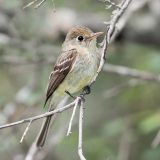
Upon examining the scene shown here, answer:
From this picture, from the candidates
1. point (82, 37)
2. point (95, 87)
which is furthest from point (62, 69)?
point (95, 87)

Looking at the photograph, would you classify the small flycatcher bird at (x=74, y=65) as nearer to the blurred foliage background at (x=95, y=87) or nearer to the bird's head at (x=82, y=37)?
the bird's head at (x=82, y=37)

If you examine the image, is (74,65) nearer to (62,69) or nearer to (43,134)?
(62,69)

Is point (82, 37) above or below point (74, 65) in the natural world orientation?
above

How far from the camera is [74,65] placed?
14.9ft

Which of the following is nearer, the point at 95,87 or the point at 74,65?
the point at 74,65

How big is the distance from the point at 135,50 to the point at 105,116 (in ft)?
2.31

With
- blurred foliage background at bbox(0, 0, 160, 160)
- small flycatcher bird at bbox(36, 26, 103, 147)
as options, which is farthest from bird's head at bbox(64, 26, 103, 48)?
blurred foliage background at bbox(0, 0, 160, 160)

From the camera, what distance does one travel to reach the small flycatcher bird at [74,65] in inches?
175

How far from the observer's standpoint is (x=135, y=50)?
20.3ft

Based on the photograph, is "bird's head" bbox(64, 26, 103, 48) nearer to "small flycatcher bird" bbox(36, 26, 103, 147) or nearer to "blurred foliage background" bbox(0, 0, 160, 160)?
"small flycatcher bird" bbox(36, 26, 103, 147)

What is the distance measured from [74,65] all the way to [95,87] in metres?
1.61

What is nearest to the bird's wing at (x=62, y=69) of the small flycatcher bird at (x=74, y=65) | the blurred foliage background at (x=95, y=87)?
the small flycatcher bird at (x=74, y=65)

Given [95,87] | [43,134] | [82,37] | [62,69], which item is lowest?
[95,87]

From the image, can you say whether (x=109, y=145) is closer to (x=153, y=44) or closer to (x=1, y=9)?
(x=153, y=44)
